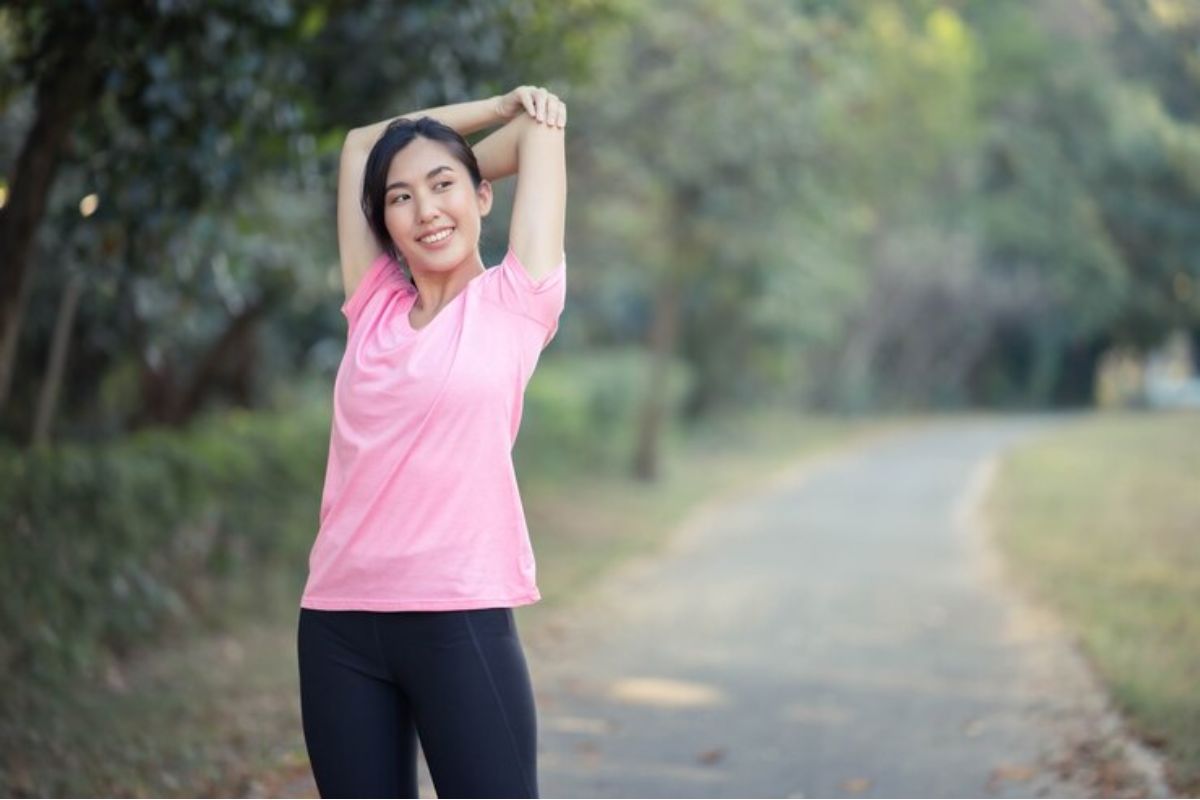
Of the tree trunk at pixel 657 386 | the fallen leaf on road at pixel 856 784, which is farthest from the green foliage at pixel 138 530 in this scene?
the tree trunk at pixel 657 386

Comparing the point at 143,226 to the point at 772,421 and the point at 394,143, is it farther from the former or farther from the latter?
the point at 772,421

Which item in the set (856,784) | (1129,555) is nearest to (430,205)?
(856,784)

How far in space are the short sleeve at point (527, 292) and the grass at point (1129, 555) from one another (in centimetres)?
368

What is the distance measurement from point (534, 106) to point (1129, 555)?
10.9 metres

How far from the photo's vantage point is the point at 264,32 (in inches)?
253

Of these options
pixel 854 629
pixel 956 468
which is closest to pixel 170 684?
pixel 854 629

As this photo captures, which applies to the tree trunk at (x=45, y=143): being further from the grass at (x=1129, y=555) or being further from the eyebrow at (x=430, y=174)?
the grass at (x=1129, y=555)

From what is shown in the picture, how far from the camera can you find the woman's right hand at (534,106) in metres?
3.34

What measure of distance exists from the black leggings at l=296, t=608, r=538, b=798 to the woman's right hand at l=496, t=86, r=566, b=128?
108 centimetres

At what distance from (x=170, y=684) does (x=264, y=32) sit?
11.8 feet

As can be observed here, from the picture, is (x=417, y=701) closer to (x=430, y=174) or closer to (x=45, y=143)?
(x=430, y=174)

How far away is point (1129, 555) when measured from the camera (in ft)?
42.6

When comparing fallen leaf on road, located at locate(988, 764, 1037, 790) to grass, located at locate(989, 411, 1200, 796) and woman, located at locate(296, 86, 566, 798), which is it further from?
woman, located at locate(296, 86, 566, 798)

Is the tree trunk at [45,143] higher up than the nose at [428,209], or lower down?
higher up
